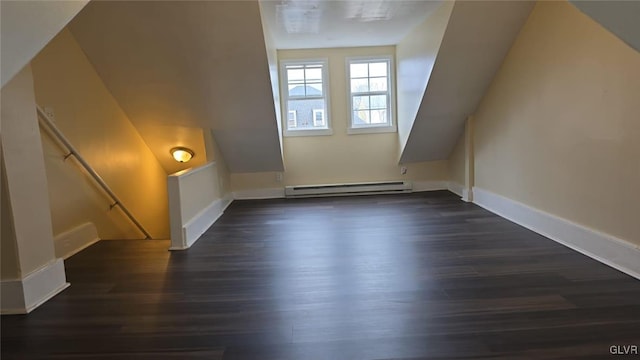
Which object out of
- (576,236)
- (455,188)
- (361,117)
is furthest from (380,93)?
(576,236)

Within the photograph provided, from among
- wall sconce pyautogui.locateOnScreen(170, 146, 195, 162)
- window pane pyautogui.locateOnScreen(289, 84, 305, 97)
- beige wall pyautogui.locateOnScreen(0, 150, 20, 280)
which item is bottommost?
beige wall pyautogui.locateOnScreen(0, 150, 20, 280)

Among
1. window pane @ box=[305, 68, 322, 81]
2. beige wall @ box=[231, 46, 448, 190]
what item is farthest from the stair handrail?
window pane @ box=[305, 68, 322, 81]

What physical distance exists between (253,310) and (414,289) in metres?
1.00

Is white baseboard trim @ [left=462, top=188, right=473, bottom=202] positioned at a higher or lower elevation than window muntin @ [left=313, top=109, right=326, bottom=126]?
lower

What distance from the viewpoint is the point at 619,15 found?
4.55 ft

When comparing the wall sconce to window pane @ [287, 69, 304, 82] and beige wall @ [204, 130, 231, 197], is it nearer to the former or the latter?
beige wall @ [204, 130, 231, 197]

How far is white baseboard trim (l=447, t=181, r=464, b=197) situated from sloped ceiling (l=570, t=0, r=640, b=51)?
164 inches

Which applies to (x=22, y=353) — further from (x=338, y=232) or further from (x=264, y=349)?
(x=338, y=232)

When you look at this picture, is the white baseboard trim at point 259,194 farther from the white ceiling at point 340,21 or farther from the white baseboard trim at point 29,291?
the white baseboard trim at point 29,291

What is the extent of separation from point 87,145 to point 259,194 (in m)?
2.62

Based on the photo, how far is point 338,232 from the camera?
3.99 m

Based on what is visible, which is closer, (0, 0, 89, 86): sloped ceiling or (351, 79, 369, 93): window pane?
(0, 0, 89, 86): sloped ceiling

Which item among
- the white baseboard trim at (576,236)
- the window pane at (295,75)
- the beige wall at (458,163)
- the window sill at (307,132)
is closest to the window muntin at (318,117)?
the window sill at (307,132)

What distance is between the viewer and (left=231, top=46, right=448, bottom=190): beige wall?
5.98 m
